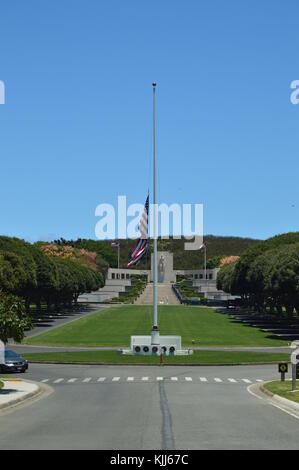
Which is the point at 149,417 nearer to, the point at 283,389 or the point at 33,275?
the point at 283,389

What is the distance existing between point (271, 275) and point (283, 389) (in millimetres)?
54686

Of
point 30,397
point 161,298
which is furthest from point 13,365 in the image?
point 161,298

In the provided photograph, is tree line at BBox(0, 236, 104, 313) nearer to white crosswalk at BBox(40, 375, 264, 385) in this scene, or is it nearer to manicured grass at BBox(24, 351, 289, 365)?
manicured grass at BBox(24, 351, 289, 365)

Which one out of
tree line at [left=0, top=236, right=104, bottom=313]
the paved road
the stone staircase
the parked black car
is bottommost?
the paved road

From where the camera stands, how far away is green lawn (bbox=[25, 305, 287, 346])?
242 feet

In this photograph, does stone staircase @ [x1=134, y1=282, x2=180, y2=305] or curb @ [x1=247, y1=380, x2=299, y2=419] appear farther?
stone staircase @ [x1=134, y1=282, x2=180, y2=305]

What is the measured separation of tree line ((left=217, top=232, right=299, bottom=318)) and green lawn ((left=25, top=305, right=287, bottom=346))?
17.8 ft

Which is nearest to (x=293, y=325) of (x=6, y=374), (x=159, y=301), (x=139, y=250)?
(x=139, y=250)

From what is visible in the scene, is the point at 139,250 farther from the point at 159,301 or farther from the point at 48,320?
the point at 159,301

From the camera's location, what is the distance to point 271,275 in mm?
88562

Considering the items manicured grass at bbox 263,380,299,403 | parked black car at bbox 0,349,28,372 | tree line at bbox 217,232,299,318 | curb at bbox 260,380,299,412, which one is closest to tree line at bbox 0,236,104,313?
parked black car at bbox 0,349,28,372

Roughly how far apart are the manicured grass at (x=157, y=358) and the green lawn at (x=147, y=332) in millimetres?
11483
